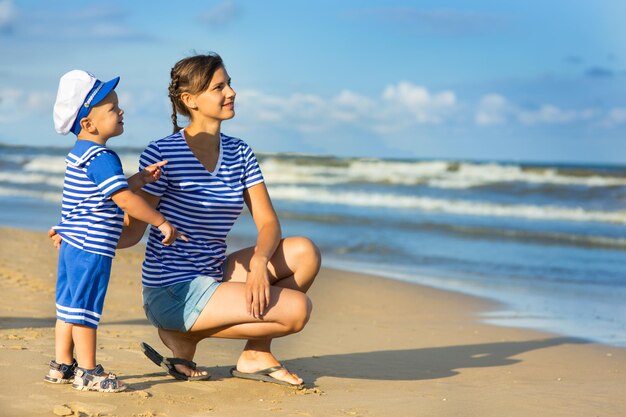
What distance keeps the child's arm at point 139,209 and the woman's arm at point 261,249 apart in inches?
17.6

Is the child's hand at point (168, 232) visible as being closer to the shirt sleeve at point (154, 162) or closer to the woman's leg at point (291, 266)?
the shirt sleeve at point (154, 162)

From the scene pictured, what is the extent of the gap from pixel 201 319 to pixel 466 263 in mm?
7268

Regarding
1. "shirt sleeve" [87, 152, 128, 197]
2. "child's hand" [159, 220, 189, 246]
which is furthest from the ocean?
"shirt sleeve" [87, 152, 128, 197]

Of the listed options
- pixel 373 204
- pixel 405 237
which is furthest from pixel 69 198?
pixel 373 204

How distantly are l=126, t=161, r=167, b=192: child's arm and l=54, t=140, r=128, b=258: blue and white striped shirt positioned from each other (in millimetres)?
129

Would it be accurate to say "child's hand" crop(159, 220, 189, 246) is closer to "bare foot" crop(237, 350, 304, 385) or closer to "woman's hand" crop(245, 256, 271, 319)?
"woman's hand" crop(245, 256, 271, 319)

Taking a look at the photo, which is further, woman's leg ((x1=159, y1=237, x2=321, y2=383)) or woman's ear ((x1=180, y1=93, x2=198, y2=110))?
woman's ear ((x1=180, y1=93, x2=198, y2=110))

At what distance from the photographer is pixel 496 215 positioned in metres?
18.7

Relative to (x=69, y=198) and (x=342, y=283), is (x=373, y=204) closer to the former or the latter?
(x=342, y=283)

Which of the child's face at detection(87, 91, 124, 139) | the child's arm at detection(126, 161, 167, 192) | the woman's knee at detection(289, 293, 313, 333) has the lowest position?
the woman's knee at detection(289, 293, 313, 333)

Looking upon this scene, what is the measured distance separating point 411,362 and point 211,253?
1640 mm

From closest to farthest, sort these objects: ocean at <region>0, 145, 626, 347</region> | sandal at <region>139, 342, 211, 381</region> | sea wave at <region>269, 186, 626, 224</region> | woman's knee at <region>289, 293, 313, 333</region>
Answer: woman's knee at <region>289, 293, 313, 333</region> → sandal at <region>139, 342, 211, 381</region> → ocean at <region>0, 145, 626, 347</region> → sea wave at <region>269, 186, 626, 224</region>

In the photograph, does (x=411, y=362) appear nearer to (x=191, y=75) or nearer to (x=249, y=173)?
(x=249, y=173)

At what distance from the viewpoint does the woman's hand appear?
13.3 feet
